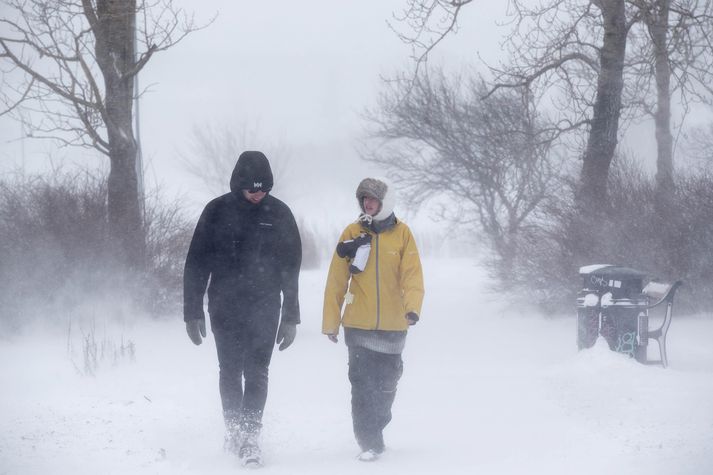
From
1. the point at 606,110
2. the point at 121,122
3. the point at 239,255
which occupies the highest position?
the point at 606,110

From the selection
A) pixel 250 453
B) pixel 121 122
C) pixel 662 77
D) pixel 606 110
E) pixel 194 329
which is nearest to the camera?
pixel 250 453

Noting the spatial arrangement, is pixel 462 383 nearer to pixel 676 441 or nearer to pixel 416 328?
pixel 676 441

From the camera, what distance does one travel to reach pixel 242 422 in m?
5.36

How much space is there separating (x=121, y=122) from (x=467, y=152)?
8.09 meters

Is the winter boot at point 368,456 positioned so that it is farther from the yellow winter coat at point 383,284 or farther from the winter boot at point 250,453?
the yellow winter coat at point 383,284

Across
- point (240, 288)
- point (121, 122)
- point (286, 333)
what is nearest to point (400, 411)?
point (286, 333)

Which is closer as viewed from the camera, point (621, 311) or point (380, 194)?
point (380, 194)

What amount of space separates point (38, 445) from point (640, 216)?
26.2 feet

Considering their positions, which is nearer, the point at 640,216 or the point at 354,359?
the point at 354,359

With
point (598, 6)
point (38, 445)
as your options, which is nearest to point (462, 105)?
point (598, 6)

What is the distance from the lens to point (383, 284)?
17.7ft

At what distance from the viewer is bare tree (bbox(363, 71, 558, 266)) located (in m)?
16.5

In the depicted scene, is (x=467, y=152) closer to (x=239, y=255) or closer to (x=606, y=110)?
(x=606, y=110)

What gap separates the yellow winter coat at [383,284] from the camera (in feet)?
17.6
